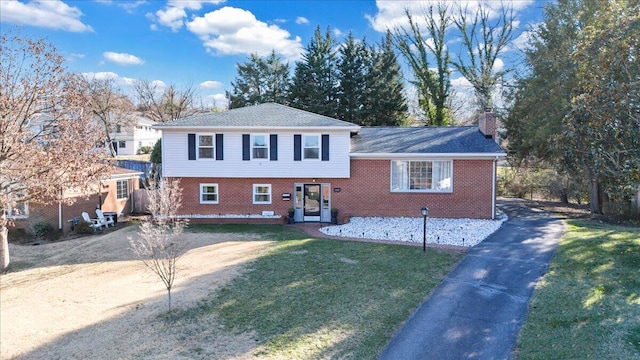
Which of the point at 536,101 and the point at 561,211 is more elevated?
the point at 536,101

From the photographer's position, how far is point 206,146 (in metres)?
19.9

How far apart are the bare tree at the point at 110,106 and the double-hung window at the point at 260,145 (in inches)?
1091

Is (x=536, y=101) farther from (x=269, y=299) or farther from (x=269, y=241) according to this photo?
(x=269, y=299)

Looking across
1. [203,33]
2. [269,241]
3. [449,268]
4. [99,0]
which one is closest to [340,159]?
[269,241]

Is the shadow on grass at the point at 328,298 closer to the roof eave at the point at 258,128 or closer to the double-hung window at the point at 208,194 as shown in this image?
the roof eave at the point at 258,128

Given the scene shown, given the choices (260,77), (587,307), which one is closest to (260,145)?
(587,307)

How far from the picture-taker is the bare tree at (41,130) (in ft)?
44.2

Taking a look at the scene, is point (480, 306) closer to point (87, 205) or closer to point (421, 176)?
point (421, 176)

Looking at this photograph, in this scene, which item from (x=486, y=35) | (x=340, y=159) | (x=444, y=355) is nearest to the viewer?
(x=444, y=355)

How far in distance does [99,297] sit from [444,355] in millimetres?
9193

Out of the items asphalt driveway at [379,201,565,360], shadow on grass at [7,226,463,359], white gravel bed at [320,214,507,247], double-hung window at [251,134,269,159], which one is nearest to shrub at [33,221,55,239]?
double-hung window at [251,134,269,159]

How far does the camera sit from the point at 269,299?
381 inches

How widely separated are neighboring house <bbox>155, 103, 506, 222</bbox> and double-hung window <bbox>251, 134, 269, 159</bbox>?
5 cm

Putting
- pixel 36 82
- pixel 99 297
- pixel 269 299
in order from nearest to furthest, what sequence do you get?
pixel 269 299 < pixel 99 297 < pixel 36 82
